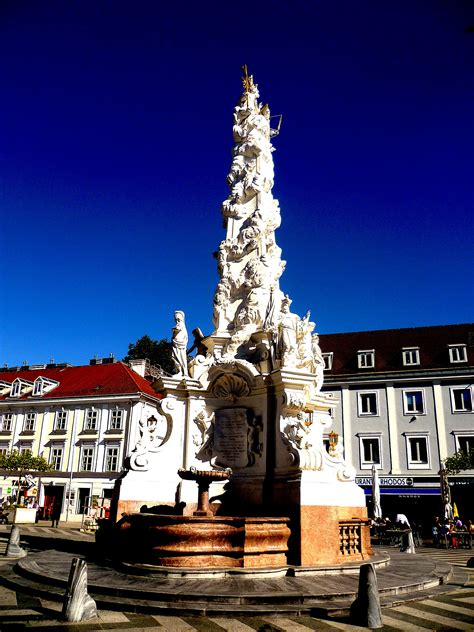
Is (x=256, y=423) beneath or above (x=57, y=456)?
beneath

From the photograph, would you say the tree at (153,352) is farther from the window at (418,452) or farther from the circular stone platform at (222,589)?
the circular stone platform at (222,589)

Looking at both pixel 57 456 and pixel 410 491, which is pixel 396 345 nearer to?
pixel 410 491

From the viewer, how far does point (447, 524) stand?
2252cm

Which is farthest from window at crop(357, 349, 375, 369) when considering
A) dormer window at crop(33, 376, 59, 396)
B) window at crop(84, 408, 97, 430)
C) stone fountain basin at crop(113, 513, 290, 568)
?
stone fountain basin at crop(113, 513, 290, 568)

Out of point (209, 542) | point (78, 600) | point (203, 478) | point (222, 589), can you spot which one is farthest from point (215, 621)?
point (203, 478)

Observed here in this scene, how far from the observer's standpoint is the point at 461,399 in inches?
1357

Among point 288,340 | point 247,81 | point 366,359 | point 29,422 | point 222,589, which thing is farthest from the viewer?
point 29,422

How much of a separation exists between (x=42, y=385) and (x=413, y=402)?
93.2 ft

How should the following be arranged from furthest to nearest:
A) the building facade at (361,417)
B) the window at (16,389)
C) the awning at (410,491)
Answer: the window at (16,389) → the building facade at (361,417) → the awning at (410,491)

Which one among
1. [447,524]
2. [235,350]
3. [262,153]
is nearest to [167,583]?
[235,350]

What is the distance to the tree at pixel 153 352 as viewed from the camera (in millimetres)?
58500

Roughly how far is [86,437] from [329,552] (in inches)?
1221

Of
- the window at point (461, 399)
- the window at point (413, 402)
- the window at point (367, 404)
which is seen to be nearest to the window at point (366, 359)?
the window at point (367, 404)

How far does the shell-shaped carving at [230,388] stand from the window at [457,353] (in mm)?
25913
